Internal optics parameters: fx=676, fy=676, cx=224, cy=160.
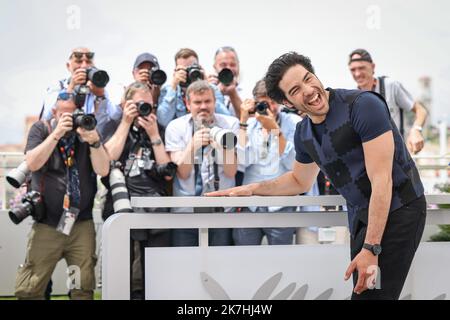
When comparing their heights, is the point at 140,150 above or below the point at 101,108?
below

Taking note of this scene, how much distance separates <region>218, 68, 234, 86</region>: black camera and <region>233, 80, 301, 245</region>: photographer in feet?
0.64

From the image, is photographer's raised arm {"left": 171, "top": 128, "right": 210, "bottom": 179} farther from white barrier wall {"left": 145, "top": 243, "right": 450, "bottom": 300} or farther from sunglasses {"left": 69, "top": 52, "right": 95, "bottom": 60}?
white barrier wall {"left": 145, "top": 243, "right": 450, "bottom": 300}

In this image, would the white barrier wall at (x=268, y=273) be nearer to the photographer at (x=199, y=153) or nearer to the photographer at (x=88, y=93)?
the photographer at (x=199, y=153)

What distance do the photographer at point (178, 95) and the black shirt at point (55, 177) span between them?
0.62 m

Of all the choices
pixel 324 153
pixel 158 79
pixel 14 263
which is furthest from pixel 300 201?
pixel 14 263

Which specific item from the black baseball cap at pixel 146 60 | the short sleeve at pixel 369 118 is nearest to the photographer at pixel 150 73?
the black baseball cap at pixel 146 60

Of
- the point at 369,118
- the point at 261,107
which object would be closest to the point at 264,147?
the point at 261,107

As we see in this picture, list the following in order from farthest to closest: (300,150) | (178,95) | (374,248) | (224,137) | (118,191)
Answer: (178,95) → (118,191) → (224,137) → (300,150) → (374,248)

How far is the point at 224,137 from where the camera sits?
381cm

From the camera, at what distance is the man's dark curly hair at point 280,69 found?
271cm

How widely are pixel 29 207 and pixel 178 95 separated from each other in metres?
1.29

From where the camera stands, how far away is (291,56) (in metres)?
2.73

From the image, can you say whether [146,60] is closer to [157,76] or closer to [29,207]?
[157,76]
